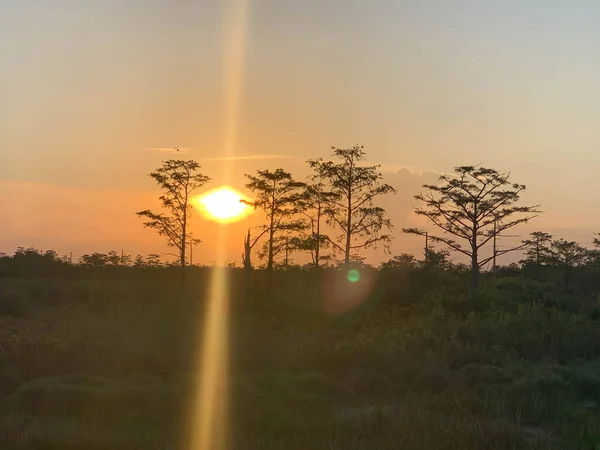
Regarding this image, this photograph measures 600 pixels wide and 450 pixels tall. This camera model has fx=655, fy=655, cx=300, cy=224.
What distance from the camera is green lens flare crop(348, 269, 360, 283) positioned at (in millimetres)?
31109

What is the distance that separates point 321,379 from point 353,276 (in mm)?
19527

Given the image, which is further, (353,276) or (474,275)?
(353,276)

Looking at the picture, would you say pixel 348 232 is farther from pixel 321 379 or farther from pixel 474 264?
pixel 321 379

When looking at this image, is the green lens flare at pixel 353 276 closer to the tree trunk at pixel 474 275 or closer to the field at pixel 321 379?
the field at pixel 321 379

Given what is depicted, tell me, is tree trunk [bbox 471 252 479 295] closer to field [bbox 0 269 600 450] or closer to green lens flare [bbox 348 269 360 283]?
field [bbox 0 269 600 450]

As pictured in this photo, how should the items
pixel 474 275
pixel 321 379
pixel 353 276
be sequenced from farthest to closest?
pixel 353 276
pixel 474 275
pixel 321 379

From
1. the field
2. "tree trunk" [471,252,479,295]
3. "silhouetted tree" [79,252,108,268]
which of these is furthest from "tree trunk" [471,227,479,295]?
"silhouetted tree" [79,252,108,268]

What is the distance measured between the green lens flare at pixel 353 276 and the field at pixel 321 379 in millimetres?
5259

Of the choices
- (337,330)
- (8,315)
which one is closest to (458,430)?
(337,330)

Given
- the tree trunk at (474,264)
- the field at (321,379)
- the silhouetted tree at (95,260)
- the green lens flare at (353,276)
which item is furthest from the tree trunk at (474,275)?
the silhouetted tree at (95,260)

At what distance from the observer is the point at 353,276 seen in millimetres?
31859

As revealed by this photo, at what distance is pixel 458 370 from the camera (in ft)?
46.7

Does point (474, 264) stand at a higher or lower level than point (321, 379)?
higher

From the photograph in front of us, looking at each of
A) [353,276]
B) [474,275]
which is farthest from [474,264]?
[353,276]
